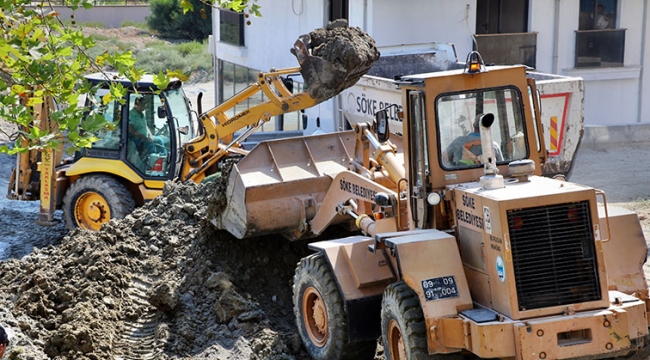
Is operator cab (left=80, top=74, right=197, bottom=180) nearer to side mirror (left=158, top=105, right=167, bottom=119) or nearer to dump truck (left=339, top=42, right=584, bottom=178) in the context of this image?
side mirror (left=158, top=105, right=167, bottom=119)

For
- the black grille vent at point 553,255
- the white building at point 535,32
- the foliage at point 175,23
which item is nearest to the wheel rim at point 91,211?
the white building at point 535,32

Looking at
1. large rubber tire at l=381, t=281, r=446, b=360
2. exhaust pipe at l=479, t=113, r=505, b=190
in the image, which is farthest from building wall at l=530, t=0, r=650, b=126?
large rubber tire at l=381, t=281, r=446, b=360

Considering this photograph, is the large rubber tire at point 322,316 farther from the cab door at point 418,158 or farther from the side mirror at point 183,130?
the side mirror at point 183,130

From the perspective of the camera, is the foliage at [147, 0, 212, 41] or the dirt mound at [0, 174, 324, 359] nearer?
the dirt mound at [0, 174, 324, 359]

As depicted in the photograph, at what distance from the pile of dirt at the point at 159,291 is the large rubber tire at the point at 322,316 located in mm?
221

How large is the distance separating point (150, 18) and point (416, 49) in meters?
34.1

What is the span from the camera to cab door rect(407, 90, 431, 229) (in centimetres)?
708

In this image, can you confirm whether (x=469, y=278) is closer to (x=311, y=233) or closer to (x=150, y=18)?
(x=311, y=233)

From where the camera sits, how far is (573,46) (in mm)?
18844

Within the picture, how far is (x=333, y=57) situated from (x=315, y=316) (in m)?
3.70

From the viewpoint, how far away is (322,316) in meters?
7.98

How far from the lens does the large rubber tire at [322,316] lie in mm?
7645

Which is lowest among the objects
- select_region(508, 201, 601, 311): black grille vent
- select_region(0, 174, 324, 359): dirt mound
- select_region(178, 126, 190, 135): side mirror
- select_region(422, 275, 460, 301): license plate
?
select_region(0, 174, 324, 359): dirt mound

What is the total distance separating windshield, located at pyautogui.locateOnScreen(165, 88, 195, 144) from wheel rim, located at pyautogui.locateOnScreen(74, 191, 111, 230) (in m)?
1.41
